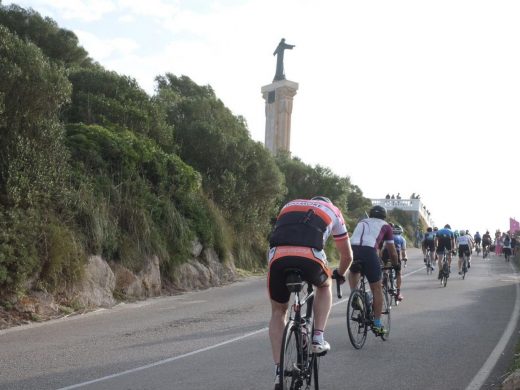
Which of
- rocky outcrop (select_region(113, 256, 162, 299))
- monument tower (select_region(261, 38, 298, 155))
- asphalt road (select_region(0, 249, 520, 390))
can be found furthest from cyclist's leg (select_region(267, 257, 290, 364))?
monument tower (select_region(261, 38, 298, 155))

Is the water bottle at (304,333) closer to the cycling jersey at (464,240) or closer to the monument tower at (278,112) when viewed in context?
the cycling jersey at (464,240)

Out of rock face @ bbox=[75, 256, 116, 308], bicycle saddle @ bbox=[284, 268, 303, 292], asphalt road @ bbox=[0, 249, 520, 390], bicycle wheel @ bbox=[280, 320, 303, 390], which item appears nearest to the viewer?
bicycle wheel @ bbox=[280, 320, 303, 390]

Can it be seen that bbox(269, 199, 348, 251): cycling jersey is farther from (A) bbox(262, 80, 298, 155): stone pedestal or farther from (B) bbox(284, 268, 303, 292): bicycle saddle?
(A) bbox(262, 80, 298, 155): stone pedestal

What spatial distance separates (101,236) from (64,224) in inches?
44.8

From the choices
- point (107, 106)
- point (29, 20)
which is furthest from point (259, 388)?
point (29, 20)

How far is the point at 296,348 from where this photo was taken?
499 cm

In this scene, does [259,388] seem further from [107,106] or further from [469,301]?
[107,106]

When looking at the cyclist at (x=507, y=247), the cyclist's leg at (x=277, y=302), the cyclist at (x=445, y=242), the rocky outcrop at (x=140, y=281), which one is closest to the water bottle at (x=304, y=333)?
the cyclist's leg at (x=277, y=302)

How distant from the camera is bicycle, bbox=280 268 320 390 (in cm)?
475

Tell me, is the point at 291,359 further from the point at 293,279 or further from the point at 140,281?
the point at 140,281

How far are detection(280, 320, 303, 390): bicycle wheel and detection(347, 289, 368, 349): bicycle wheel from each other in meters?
3.09

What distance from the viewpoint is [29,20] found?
24.5 meters

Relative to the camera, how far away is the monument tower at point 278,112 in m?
46.5

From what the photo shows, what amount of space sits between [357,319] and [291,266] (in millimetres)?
3498
